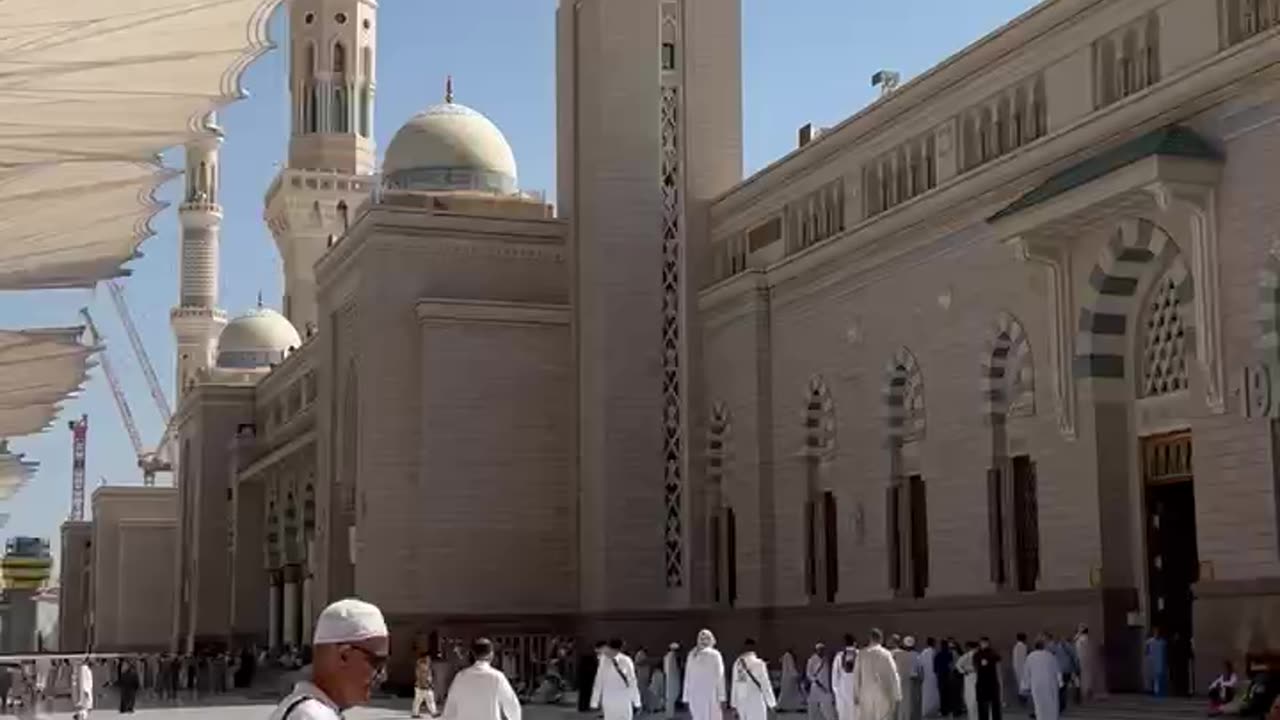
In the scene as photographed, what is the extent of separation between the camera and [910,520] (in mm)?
26203

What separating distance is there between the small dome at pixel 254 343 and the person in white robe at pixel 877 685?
135ft

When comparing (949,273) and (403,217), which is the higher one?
(403,217)

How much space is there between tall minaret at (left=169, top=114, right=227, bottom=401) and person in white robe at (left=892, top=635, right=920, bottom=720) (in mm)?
50262

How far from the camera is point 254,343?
56125 mm

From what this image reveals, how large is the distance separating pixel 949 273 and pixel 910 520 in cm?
369

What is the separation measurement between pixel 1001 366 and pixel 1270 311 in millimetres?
5562

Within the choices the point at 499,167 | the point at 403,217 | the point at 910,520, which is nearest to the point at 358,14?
the point at 499,167

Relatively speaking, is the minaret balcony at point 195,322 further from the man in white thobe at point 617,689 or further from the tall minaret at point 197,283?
the man in white thobe at point 617,689

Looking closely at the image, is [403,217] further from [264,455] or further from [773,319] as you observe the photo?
[264,455]

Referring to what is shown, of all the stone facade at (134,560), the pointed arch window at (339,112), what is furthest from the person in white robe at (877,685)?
the stone facade at (134,560)

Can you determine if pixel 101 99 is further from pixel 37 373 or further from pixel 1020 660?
pixel 1020 660

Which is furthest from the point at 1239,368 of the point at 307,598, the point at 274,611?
the point at 274,611

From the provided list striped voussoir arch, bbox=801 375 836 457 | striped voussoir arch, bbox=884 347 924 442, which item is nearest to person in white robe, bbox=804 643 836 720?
striped voussoir arch, bbox=884 347 924 442

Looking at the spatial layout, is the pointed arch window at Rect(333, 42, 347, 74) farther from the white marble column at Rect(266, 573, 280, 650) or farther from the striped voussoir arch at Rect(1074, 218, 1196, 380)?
the striped voussoir arch at Rect(1074, 218, 1196, 380)
